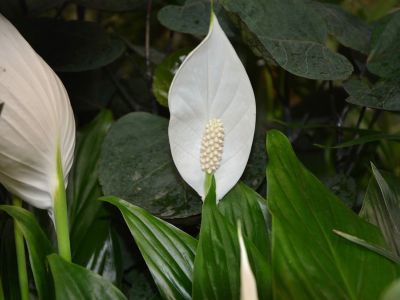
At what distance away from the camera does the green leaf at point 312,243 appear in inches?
16.8

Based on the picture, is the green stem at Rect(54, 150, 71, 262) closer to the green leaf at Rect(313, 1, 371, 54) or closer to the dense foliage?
the dense foliage

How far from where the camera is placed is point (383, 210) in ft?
1.77

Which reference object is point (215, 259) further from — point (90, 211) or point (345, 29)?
point (345, 29)

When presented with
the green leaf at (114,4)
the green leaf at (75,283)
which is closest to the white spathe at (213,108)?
the green leaf at (75,283)

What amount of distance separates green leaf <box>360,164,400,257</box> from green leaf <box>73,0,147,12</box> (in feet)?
1.20

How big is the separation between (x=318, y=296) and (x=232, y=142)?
0.50 ft

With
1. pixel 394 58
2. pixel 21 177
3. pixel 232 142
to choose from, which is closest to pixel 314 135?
pixel 394 58

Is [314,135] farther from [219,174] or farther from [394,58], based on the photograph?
[219,174]

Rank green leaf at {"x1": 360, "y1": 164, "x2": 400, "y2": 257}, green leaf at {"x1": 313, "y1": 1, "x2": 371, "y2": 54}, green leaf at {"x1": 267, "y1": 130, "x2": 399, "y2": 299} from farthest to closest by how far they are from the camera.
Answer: green leaf at {"x1": 313, "y1": 1, "x2": 371, "y2": 54} < green leaf at {"x1": 360, "y1": 164, "x2": 400, "y2": 257} < green leaf at {"x1": 267, "y1": 130, "x2": 399, "y2": 299}

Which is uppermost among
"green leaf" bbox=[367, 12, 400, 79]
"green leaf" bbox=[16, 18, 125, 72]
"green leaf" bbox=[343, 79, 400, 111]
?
"green leaf" bbox=[367, 12, 400, 79]

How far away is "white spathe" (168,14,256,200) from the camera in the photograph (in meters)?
0.48

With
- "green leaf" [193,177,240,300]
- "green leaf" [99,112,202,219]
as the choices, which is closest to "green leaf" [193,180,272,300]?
"green leaf" [193,177,240,300]

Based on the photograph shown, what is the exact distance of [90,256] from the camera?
618 mm

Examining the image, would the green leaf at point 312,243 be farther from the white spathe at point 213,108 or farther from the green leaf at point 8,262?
the green leaf at point 8,262
